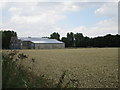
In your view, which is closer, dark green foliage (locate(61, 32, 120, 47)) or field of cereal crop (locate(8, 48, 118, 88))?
field of cereal crop (locate(8, 48, 118, 88))

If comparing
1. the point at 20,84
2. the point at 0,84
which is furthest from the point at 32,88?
the point at 0,84

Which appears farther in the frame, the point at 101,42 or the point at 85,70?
the point at 101,42

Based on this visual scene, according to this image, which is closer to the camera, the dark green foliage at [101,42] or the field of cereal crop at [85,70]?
the field of cereal crop at [85,70]

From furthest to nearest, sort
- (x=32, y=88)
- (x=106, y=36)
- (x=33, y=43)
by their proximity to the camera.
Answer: (x=106, y=36) < (x=33, y=43) < (x=32, y=88)

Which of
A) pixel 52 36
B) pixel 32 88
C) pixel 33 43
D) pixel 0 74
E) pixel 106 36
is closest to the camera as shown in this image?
pixel 32 88

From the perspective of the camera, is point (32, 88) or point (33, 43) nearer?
point (32, 88)

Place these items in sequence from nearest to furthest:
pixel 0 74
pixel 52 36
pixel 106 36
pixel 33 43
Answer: pixel 0 74 < pixel 33 43 < pixel 106 36 < pixel 52 36

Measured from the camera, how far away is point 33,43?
83062 mm

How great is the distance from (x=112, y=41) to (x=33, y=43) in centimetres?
3026

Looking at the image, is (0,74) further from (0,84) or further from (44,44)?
(44,44)

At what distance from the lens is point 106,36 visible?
301ft

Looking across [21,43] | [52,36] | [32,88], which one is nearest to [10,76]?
[32,88]

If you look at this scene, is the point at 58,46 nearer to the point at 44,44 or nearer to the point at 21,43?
the point at 44,44

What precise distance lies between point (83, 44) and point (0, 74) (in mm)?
91731
